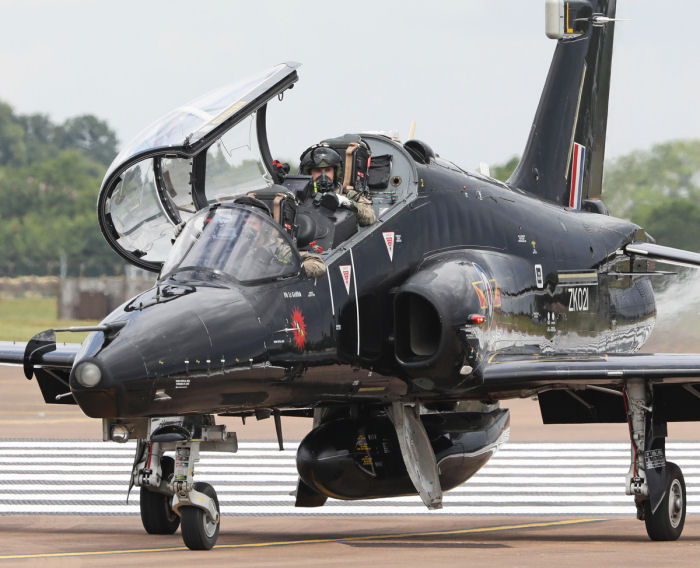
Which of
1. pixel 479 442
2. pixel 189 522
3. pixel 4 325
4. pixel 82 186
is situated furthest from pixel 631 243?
pixel 82 186

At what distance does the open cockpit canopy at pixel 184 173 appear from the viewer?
13.7 metres

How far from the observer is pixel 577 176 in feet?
61.4

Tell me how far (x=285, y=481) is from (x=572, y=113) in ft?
20.1

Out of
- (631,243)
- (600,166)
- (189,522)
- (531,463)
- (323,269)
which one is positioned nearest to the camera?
(189,522)

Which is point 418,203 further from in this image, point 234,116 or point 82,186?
point 82,186

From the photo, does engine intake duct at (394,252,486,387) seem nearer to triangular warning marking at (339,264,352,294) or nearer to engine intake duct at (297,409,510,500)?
triangular warning marking at (339,264,352,294)

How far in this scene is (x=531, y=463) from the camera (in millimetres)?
22438

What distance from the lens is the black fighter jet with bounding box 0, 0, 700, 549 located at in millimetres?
11969

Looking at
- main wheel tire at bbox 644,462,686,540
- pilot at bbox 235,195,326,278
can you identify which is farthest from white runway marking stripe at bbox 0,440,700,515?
pilot at bbox 235,195,326,278

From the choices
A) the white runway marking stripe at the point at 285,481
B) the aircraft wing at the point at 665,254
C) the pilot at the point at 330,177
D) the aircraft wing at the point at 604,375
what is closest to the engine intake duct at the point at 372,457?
the aircraft wing at the point at 604,375

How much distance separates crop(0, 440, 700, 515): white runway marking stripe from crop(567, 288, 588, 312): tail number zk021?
2.49m

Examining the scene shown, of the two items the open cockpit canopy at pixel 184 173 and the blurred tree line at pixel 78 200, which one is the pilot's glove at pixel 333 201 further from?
the blurred tree line at pixel 78 200

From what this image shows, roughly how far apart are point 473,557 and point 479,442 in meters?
3.20

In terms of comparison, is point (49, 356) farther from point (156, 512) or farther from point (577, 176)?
point (577, 176)
